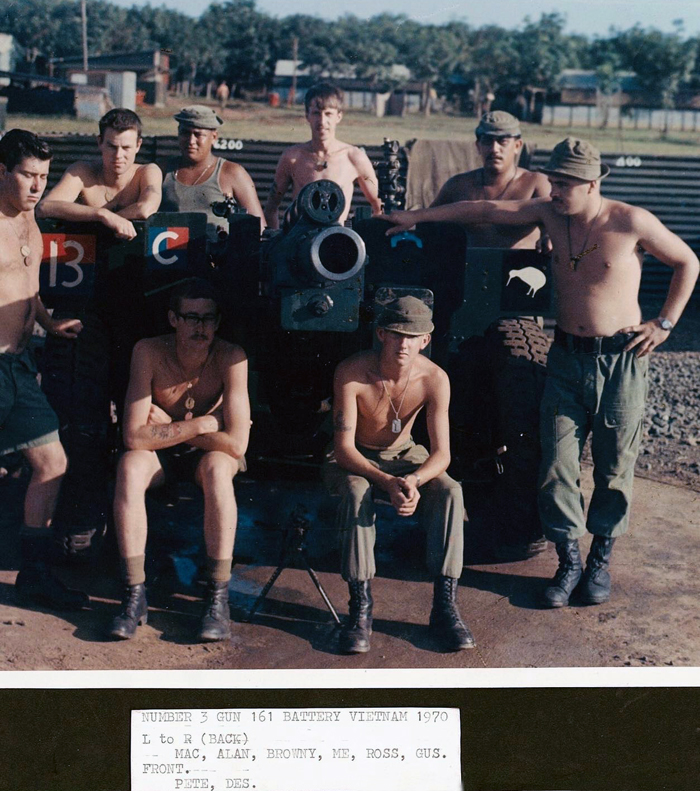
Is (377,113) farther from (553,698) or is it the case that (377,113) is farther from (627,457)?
(553,698)

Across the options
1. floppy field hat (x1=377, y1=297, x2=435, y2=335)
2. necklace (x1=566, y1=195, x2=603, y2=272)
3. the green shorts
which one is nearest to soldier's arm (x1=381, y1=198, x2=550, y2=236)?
necklace (x1=566, y1=195, x2=603, y2=272)

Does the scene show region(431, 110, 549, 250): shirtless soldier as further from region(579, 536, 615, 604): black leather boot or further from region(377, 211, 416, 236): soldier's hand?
region(579, 536, 615, 604): black leather boot

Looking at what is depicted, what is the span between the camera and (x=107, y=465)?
6.27m

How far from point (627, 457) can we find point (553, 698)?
1.42 meters

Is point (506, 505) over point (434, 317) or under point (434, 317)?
under

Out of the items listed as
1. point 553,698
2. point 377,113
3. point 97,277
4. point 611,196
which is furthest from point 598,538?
point 377,113

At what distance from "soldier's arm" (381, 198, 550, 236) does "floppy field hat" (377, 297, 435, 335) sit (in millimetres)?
954

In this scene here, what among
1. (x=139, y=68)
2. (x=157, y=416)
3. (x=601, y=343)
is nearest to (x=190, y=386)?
(x=157, y=416)

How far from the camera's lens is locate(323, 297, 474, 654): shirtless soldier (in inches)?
215

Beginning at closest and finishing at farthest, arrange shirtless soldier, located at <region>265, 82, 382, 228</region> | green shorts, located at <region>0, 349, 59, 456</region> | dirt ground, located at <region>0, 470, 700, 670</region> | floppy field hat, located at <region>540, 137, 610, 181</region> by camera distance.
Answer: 1. dirt ground, located at <region>0, 470, 700, 670</region>
2. green shorts, located at <region>0, 349, 59, 456</region>
3. floppy field hat, located at <region>540, 137, 610, 181</region>
4. shirtless soldier, located at <region>265, 82, 382, 228</region>

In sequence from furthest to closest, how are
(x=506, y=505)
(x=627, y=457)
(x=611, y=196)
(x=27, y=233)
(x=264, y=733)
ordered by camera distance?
(x=611, y=196)
(x=506, y=505)
(x=627, y=457)
(x=27, y=233)
(x=264, y=733)

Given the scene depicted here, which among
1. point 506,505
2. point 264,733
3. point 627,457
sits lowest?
point 264,733

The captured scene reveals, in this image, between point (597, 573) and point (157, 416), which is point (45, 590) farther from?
point (597, 573)
